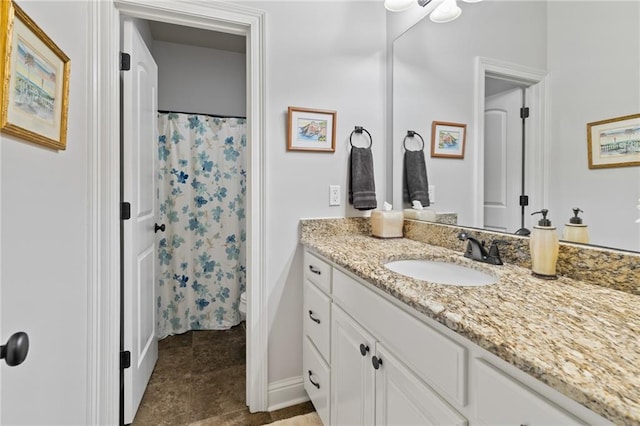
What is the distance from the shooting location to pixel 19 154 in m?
0.80

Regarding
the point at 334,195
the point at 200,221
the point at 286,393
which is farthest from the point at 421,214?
the point at 200,221

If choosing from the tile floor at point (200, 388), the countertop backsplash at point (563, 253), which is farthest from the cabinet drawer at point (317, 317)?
the tile floor at point (200, 388)

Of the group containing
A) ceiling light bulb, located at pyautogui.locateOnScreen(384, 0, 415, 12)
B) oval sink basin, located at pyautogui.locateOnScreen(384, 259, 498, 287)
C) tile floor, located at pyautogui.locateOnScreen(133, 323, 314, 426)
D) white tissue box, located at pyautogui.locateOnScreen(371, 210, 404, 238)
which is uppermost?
ceiling light bulb, located at pyautogui.locateOnScreen(384, 0, 415, 12)

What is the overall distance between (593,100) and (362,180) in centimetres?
103

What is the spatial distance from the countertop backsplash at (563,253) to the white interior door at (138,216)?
0.87 meters

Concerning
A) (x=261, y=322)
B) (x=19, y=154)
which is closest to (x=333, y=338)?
(x=261, y=322)

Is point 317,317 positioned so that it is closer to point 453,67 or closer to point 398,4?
point 453,67

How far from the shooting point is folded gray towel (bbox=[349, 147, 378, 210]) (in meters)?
1.74

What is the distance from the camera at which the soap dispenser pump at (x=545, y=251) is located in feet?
3.10

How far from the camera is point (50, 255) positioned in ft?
3.11

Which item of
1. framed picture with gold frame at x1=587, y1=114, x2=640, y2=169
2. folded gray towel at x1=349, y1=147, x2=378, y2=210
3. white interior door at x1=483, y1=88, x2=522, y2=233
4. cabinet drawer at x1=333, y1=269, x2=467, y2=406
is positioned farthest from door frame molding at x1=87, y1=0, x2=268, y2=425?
framed picture with gold frame at x1=587, y1=114, x2=640, y2=169

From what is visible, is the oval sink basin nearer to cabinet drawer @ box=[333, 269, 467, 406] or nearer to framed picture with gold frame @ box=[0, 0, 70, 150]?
cabinet drawer @ box=[333, 269, 467, 406]

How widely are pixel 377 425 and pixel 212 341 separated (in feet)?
5.99

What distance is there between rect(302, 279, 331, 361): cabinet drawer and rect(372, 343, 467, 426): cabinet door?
15.8 inches
